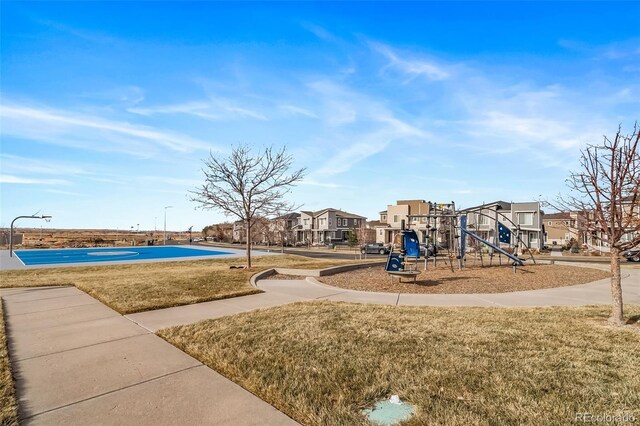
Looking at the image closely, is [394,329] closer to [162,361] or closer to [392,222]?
[162,361]

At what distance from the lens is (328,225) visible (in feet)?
246

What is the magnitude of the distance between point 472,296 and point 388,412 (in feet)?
27.0

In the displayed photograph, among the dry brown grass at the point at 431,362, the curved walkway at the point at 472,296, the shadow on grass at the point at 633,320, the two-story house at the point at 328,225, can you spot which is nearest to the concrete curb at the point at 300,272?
the curved walkway at the point at 472,296

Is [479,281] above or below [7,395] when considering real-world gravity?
below

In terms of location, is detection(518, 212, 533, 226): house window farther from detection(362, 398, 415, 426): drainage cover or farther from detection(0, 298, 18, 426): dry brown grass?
detection(0, 298, 18, 426): dry brown grass

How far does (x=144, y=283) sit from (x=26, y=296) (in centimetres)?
328

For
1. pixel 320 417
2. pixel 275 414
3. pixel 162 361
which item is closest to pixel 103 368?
pixel 162 361

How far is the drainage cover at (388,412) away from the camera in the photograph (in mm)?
3484

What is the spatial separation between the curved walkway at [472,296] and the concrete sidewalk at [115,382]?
18.2ft

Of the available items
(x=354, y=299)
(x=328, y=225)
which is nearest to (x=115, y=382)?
(x=354, y=299)

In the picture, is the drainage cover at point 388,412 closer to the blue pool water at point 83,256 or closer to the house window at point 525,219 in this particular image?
the blue pool water at point 83,256

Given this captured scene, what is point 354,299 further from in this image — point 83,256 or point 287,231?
point 287,231

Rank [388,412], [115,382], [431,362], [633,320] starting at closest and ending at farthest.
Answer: [388,412], [115,382], [431,362], [633,320]

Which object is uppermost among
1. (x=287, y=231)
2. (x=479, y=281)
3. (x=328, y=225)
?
(x=328, y=225)
